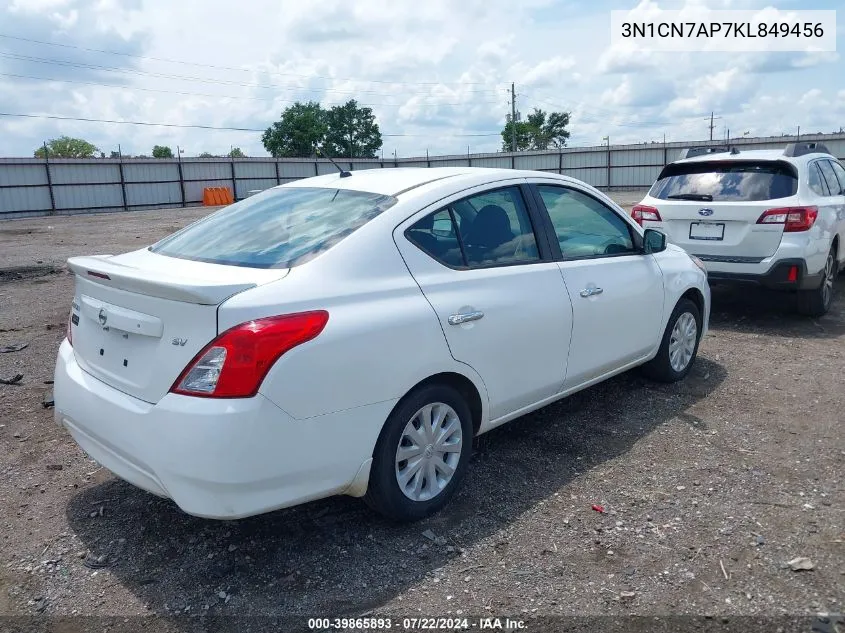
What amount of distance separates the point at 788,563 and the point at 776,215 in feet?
14.9

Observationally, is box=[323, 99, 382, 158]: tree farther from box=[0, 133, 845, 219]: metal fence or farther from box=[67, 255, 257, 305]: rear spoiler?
box=[67, 255, 257, 305]: rear spoiler

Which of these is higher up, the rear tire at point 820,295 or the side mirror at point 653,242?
the side mirror at point 653,242

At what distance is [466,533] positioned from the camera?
3.26 m

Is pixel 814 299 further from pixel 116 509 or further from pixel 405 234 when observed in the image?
pixel 116 509

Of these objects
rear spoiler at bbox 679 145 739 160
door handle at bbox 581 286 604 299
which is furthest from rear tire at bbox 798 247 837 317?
door handle at bbox 581 286 604 299

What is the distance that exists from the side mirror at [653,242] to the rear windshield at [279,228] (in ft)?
6.98

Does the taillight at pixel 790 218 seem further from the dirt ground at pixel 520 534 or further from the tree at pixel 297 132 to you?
the tree at pixel 297 132

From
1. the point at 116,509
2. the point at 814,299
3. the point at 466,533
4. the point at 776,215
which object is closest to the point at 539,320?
the point at 466,533

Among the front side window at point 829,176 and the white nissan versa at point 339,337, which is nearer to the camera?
the white nissan versa at point 339,337

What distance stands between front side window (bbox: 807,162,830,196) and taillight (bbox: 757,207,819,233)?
0.46m

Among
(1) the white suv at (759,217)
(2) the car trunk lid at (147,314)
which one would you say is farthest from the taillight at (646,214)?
(2) the car trunk lid at (147,314)

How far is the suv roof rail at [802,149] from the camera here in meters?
7.08

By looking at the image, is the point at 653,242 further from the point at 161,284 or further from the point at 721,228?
the point at 161,284

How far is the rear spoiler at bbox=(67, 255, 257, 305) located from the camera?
268 cm
